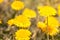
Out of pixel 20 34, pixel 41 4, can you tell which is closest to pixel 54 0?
pixel 41 4

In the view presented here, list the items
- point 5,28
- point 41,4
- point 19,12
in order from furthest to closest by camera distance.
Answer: point 41,4 → point 19,12 → point 5,28

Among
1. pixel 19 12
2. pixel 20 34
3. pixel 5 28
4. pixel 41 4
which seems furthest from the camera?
pixel 41 4

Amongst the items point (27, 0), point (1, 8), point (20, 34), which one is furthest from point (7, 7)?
point (20, 34)

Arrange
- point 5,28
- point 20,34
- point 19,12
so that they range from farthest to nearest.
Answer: point 19,12 → point 5,28 → point 20,34

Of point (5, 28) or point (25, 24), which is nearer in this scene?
point (25, 24)

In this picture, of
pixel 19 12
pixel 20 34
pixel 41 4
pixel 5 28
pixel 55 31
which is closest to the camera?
pixel 20 34

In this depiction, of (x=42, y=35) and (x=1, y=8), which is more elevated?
(x=1, y=8)

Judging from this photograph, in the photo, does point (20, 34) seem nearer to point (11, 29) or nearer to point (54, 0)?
point (11, 29)

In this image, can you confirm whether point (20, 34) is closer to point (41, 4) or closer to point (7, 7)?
point (7, 7)

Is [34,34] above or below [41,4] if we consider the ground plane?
below
